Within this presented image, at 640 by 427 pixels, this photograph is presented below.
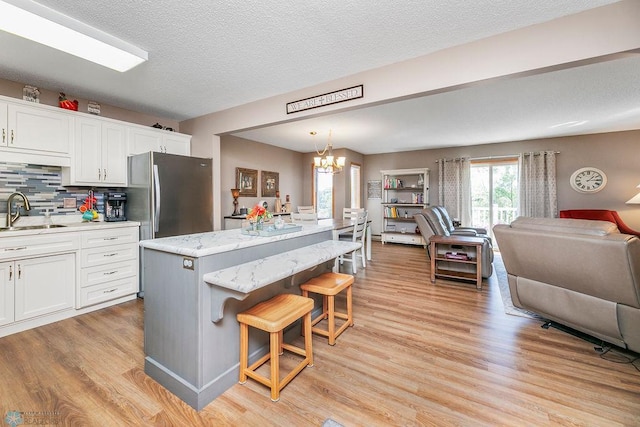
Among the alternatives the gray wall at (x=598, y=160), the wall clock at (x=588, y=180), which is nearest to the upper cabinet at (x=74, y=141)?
the gray wall at (x=598, y=160)

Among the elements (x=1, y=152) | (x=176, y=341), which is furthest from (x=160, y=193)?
(x=176, y=341)

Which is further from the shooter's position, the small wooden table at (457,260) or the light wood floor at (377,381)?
the small wooden table at (457,260)

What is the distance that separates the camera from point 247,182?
553 centimetres

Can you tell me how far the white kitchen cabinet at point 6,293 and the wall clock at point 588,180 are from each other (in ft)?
28.2

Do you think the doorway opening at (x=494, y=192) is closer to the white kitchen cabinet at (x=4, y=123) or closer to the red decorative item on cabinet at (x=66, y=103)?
the red decorative item on cabinet at (x=66, y=103)

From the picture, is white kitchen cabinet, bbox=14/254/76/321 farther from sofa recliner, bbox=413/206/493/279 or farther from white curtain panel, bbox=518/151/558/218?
white curtain panel, bbox=518/151/558/218

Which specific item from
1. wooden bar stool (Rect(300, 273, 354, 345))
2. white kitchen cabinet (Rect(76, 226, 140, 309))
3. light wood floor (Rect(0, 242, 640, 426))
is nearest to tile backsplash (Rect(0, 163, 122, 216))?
white kitchen cabinet (Rect(76, 226, 140, 309))

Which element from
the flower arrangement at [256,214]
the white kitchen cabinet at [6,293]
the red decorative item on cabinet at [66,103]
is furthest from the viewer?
the red decorative item on cabinet at [66,103]

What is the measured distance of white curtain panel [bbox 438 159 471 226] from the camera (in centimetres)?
634

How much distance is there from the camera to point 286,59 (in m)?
2.40

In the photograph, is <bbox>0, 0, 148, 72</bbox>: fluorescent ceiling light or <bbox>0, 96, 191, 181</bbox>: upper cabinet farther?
<bbox>0, 96, 191, 181</bbox>: upper cabinet

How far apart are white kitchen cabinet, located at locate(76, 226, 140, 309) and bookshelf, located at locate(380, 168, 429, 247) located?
5.46 meters

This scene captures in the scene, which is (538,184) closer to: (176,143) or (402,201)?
(402,201)

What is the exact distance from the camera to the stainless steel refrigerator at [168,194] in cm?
315
